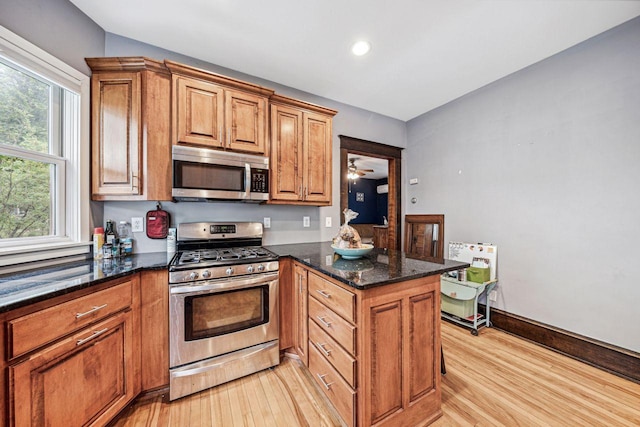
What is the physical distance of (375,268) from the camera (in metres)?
1.46

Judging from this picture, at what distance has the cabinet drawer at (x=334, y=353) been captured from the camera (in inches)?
49.5

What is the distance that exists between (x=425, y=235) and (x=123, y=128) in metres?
3.65

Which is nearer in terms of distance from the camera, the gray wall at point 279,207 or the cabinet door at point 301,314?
the cabinet door at point 301,314

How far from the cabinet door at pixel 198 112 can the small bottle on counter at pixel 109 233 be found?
2.97 feet

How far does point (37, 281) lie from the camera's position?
3.96 ft

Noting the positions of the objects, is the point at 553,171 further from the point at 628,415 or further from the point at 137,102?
the point at 137,102

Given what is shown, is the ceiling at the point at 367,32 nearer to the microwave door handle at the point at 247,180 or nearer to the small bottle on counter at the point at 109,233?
the microwave door handle at the point at 247,180

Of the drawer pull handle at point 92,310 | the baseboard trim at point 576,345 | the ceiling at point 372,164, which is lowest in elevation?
the baseboard trim at point 576,345

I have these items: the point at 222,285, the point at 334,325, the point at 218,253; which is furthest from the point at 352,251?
the point at 218,253

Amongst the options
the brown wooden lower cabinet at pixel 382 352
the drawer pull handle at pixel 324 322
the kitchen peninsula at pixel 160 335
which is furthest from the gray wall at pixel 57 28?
the drawer pull handle at pixel 324 322

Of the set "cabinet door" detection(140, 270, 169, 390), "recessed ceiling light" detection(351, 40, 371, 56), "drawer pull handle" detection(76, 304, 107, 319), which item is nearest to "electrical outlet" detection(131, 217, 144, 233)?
"cabinet door" detection(140, 270, 169, 390)

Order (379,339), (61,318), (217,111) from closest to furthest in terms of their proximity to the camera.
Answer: (61,318) → (379,339) → (217,111)

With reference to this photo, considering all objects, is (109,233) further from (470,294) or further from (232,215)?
(470,294)

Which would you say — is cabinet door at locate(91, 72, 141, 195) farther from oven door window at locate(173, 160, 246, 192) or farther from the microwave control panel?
the microwave control panel
